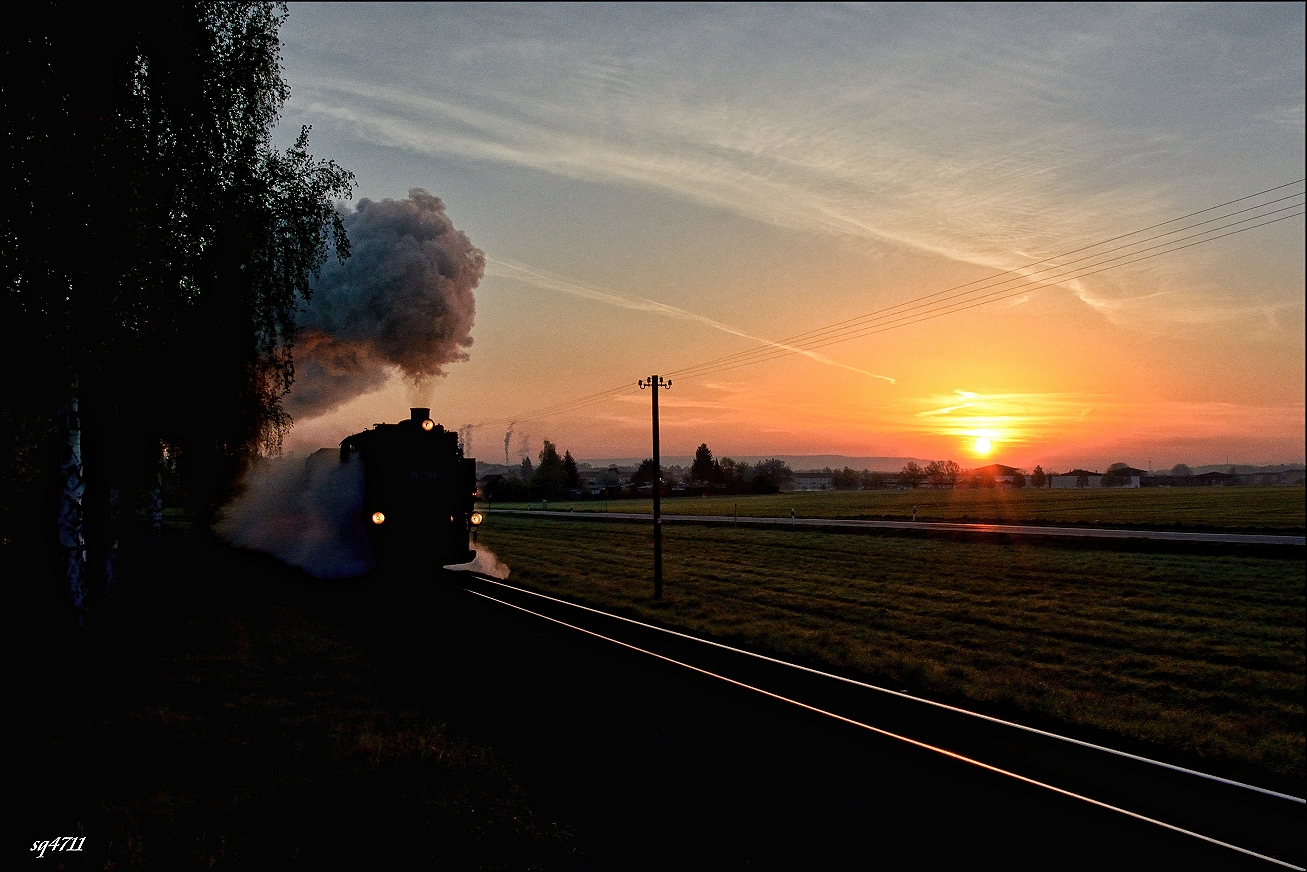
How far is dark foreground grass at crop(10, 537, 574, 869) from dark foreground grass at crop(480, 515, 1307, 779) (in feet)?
26.0

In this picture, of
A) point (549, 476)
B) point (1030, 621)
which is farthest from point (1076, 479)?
point (1030, 621)

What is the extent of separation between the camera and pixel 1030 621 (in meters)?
19.3

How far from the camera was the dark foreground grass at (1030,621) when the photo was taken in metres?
12.3

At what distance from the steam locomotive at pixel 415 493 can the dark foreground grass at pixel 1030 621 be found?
499 cm

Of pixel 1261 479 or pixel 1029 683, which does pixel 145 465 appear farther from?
pixel 1261 479

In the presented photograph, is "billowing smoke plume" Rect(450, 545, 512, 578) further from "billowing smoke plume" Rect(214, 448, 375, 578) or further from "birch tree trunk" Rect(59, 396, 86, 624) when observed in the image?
"birch tree trunk" Rect(59, 396, 86, 624)

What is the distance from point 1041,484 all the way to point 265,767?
177473mm

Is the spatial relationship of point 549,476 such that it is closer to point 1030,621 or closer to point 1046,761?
point 1030,621

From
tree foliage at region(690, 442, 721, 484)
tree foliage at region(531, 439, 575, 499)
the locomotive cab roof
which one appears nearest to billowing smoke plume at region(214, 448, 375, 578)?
the locomotive cab roof

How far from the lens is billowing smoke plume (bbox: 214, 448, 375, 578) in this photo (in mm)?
18594

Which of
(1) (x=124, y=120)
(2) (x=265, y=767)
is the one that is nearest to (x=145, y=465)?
(1) (x=124, y=120)

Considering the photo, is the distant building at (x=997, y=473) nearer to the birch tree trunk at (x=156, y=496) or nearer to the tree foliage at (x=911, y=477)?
the tree foliage at (x=911, y=477)

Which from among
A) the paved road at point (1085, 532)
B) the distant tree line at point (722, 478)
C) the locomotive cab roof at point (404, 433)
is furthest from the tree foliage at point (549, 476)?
the locomotive cab roof at point (404, 433)

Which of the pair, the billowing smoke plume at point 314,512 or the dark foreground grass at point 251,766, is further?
the billowing smoke plume at point 314,512
